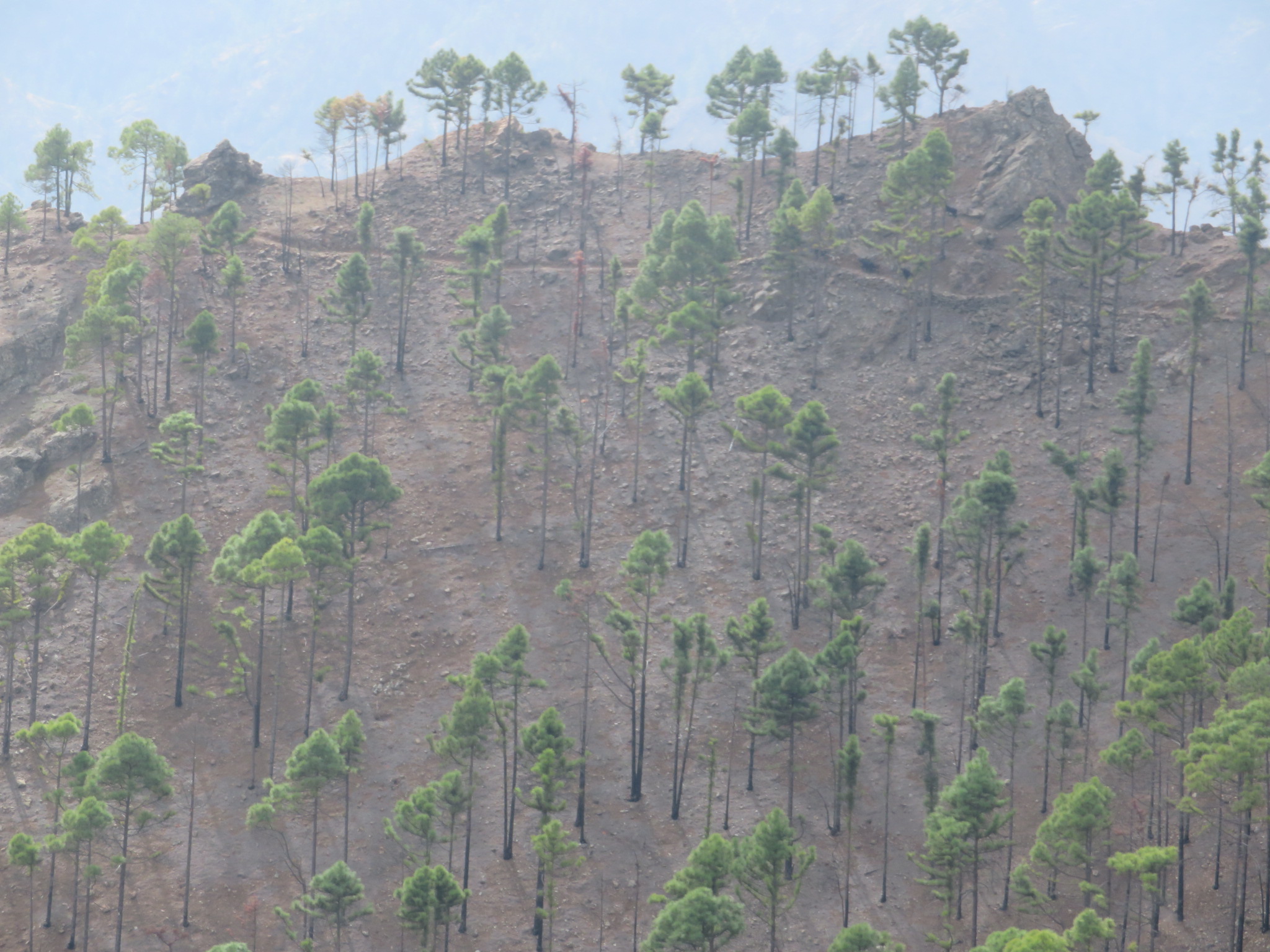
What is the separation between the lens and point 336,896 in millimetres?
54531

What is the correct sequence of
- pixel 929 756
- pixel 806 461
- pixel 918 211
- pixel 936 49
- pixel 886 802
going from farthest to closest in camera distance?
pixel 936 49 < pixel 918 211 < pixel 806 461 < pixel 929 756 < pixel 886 802

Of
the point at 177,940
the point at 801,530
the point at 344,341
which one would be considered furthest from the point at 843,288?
the point at 177,940

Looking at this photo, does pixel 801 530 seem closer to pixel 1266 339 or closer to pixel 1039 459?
pixel 1039 459

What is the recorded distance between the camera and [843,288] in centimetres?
10762

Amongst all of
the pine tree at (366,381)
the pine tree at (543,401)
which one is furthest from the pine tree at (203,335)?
the pine tree at (543,401)

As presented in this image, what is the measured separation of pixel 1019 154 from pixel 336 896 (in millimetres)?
91989

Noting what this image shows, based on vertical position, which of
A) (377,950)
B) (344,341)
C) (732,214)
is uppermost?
(732,214)

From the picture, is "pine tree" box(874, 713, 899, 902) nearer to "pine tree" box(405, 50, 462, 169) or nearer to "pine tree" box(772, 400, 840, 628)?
"pine tree" box(772, 400, 840, 628)

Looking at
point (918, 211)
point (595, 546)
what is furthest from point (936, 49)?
point (595, 546)

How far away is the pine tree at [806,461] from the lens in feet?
252

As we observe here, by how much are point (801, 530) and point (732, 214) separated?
4677 cm

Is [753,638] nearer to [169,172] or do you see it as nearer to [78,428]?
[78,428]

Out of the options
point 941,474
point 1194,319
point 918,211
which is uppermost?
point 918,211

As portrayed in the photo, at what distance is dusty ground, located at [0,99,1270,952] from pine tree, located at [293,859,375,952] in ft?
17.8
